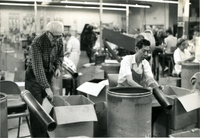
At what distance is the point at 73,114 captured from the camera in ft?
6.40

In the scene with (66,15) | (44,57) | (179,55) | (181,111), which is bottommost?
(181,111)

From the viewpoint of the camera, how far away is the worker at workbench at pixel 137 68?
107 inches

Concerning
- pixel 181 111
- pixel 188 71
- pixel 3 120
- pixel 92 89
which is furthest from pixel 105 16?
pixel 3 120

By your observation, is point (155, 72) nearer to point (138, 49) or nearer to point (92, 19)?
point (92, 19)

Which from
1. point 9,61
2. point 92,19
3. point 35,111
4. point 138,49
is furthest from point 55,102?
point 92,19

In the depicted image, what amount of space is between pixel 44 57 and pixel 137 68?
0.96 m

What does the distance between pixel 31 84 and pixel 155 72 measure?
5480 millimetres

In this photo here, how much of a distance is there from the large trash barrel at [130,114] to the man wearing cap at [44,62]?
0.66 meters

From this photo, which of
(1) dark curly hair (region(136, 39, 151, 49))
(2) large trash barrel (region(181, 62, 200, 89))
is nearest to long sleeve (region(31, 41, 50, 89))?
(1) dark curly hair (region(136, 39, 151, 49))

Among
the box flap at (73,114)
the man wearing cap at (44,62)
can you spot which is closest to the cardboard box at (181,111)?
the box flap at (73,114)

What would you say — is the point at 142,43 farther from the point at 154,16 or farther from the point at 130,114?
the point at 154,16

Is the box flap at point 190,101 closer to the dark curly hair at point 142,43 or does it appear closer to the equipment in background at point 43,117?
the dark curly hair at point 142,43

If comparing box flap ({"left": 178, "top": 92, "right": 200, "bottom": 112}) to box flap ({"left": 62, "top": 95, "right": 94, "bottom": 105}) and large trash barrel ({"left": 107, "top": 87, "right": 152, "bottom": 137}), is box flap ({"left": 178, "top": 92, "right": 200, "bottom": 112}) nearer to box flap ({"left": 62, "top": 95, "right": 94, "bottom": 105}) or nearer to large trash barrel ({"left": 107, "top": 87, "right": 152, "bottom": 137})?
large trash barrel ({"left": 107, "top": 87, "right": 152, "bottom": 137})

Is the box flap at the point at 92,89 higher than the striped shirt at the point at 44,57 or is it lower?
lower
